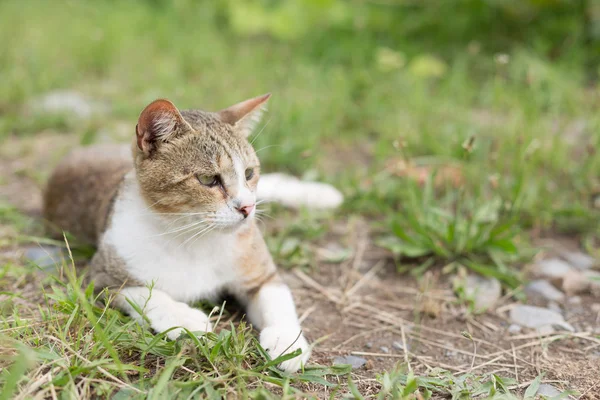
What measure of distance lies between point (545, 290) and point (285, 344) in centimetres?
158

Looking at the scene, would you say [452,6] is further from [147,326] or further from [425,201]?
[147,326]

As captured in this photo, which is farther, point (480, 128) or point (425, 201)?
point (480, 128)

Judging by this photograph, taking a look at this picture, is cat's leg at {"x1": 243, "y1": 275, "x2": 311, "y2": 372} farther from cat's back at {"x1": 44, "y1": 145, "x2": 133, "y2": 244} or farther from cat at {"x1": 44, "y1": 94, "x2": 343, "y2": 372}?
cat's back at {"x1": 44, "y1": 145, "x2": 133, "y2": 244}

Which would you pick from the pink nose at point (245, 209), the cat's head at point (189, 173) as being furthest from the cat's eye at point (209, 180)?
the pink nose at point (245, 209)

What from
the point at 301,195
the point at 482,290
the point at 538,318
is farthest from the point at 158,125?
the point at 538,318

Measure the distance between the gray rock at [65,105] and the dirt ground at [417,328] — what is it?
9.00 feet

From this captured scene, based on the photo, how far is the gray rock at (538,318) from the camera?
109 inches

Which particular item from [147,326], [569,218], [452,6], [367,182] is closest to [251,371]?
[147,326]

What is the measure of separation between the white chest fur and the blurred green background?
871 mm

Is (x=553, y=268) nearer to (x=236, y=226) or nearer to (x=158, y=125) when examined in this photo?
(x=236, y=226)

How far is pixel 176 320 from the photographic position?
238 cm

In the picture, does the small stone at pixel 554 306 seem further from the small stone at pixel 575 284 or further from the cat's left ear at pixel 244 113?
the cat's left ear at pixel 244 113

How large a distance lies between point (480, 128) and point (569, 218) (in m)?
1.23

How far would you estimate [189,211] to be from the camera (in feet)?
8.23
